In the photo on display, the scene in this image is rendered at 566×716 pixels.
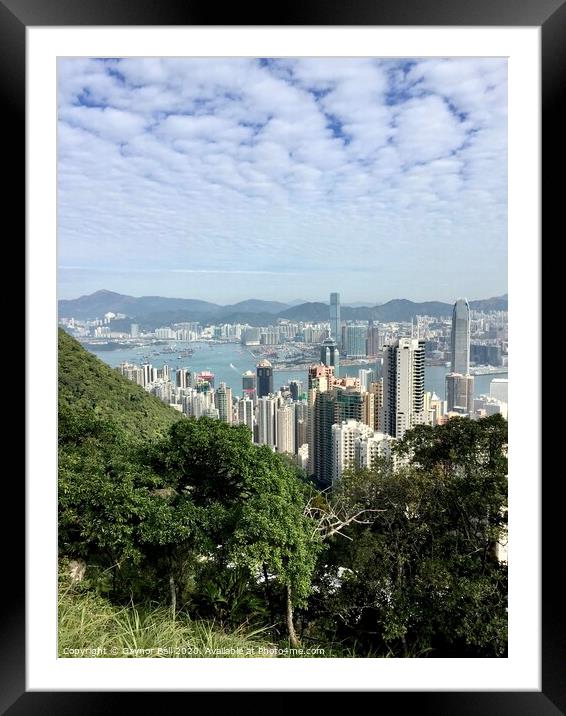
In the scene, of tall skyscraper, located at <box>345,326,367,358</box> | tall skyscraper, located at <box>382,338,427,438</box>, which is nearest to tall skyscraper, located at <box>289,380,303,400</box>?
tall skyscraper, located at <box>345,326,367,358</box>

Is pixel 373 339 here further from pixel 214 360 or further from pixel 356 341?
pixel 214 360

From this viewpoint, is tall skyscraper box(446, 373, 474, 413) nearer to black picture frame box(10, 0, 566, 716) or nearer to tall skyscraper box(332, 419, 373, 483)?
tall skyscraper box(332, 419, 373, 483)

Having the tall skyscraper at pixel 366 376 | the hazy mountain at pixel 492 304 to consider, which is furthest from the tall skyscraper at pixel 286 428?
the hazy mountain at pixel 492 304

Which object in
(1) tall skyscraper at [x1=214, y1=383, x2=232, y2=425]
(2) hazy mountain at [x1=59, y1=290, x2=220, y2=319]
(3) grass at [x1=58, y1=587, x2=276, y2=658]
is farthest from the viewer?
(1) tall skyscraper at [x1=214, y1=383, x2=232, y2=425]

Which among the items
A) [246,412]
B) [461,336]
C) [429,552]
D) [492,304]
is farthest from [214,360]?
[429,552]

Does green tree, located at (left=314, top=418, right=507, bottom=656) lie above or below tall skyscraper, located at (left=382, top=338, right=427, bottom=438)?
below
